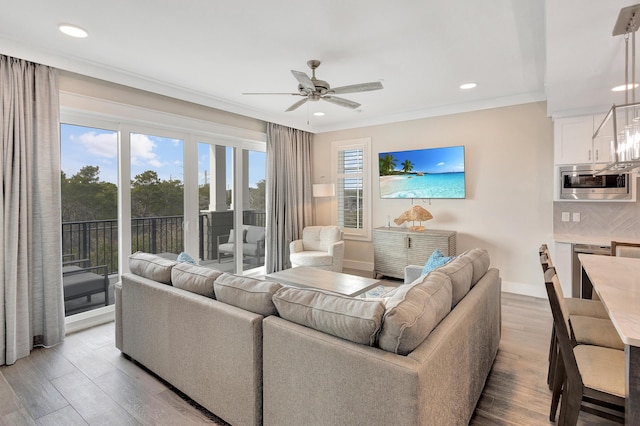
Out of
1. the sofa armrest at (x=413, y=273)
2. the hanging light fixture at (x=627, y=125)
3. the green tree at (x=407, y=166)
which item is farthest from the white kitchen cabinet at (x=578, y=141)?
the sofa armrest at (x=413, y=273)

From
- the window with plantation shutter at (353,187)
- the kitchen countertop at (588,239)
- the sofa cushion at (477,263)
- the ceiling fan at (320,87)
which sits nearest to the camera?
the sofa cushion at (477,263)

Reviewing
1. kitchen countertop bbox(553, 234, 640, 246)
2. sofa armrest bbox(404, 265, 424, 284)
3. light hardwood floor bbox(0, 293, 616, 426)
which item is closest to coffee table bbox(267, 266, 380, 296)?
sofa armrest bbox(404, 265, 424, 284)

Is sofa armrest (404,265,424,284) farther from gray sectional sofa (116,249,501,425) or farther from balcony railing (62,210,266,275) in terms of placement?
balcony railing (62,210,266,275)

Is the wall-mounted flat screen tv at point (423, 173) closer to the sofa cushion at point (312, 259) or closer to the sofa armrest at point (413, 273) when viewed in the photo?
the sofa cushion at point (312, 259)

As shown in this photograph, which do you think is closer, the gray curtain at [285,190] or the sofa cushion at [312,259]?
the sofa cushion at [312,259]

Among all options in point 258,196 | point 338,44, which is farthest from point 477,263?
point 258,196

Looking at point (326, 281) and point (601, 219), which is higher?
point (601, 219)

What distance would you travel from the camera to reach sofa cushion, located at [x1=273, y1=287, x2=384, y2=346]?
1419mm

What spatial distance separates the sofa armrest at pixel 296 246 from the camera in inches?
208

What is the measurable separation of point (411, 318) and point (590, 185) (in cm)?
366

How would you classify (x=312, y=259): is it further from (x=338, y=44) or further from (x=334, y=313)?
(x=334, y=313)

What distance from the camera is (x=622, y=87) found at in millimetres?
2982

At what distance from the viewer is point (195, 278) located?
7.30 ft

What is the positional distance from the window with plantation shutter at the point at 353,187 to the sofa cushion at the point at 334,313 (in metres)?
4.06
